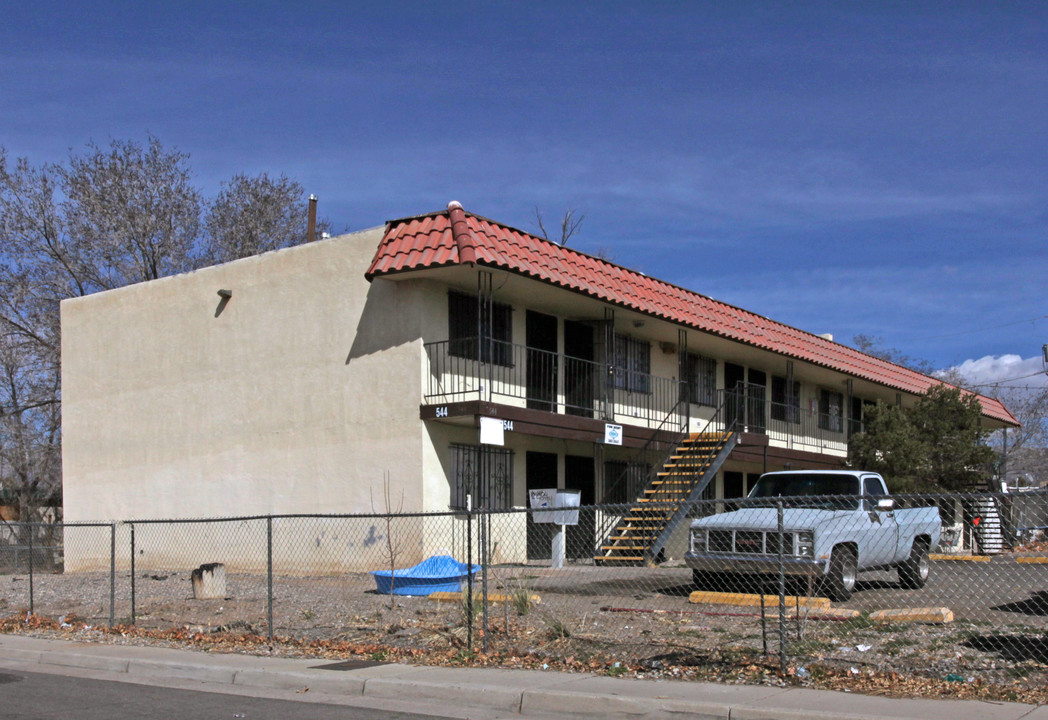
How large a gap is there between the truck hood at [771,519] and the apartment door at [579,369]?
338 inches

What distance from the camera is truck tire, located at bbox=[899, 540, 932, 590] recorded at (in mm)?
15750

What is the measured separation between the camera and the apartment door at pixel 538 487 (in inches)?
874

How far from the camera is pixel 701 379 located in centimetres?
2794

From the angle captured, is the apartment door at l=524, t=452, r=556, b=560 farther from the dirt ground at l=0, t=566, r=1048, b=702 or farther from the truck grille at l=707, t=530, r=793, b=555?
the truck grille at l=707, t=530, r=793, b=555

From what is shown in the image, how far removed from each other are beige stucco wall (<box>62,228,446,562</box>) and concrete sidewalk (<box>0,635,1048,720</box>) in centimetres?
847

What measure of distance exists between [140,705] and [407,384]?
1101 centimetres

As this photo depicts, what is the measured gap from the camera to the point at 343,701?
935cm

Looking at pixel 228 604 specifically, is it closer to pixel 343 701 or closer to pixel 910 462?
Result: pixel 343 701

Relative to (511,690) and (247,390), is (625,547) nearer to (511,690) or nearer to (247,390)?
(247,390)

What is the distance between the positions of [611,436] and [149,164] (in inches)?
815

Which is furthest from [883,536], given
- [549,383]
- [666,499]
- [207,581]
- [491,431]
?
[207,581]

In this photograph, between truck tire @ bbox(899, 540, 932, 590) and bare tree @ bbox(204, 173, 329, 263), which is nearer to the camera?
truck tire @ bbox(899, 540, 932, 590)

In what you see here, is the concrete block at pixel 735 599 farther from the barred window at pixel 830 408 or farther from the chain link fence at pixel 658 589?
the barred window at pixel 830 408

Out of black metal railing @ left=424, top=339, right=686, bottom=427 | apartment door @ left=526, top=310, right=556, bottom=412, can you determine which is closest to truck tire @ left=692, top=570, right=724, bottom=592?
black metal railing @ left=424, top=339, right=686, bottom=427
